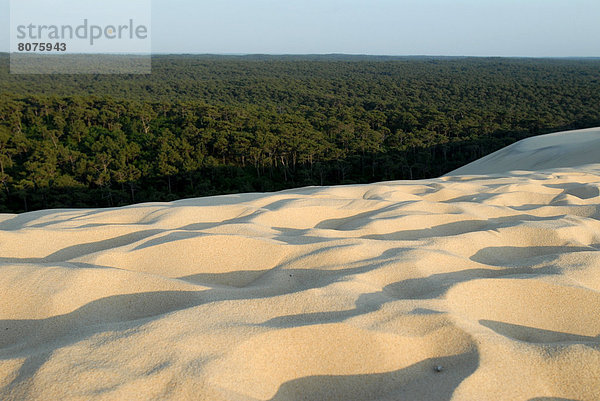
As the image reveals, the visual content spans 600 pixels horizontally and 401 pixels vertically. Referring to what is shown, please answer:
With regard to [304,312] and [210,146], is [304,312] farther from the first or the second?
[210,146]

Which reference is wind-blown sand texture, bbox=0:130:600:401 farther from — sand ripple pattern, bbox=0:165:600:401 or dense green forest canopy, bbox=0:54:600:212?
dense green forest canopy, bbox=0:54:600:212

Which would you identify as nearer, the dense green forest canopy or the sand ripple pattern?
the sand ripple pattern

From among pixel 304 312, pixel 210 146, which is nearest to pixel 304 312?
pixel 304 312

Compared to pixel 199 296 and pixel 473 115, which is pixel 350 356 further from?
pixel 473 115

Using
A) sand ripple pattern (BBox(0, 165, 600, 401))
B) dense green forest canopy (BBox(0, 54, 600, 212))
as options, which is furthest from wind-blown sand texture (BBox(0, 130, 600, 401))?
dense green forest canopy (BBox(0, 54, 600, 212))

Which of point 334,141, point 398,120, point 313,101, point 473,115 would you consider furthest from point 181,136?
point 313,101

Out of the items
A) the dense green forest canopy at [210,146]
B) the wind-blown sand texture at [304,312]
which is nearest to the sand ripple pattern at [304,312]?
the wind-blown sand texture at [304,312]

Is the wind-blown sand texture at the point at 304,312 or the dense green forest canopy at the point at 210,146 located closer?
the wind-blown sand texture at the point at 304,312

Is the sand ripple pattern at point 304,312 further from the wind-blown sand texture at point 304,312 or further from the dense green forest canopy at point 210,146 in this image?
the dense green forest canopy at point 210,146
